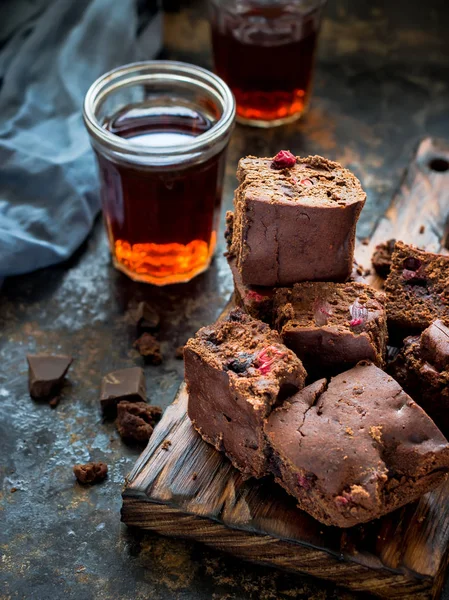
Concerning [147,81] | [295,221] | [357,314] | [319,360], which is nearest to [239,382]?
[319,360]

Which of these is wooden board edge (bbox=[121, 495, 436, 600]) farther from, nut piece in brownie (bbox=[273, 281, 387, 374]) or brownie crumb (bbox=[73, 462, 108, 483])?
nut piece in brownie (bbox=[273, 281, 387, 374])

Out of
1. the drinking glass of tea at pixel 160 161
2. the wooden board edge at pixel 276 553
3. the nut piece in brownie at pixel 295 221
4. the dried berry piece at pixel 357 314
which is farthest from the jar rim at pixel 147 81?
the wooden board edge at pixel 276 553

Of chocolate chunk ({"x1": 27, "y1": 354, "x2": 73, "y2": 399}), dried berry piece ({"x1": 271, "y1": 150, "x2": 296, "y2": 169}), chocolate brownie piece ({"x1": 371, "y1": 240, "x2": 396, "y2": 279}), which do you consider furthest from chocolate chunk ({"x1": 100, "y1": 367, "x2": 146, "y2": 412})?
chocolate brownie piece ({"x1": 371, "y1": 240, "x2": 396, "y2": 279})

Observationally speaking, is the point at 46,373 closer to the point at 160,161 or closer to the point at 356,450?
the point at 160,161

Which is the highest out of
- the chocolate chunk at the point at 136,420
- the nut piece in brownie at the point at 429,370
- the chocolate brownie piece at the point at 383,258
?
the nut piece in brownie at the point at 429,370

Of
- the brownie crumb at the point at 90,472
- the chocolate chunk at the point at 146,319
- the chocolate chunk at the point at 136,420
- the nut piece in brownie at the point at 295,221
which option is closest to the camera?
the nut piece in brownie at the point at 295,221

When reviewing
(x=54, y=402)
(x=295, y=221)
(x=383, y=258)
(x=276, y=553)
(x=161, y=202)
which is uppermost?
(x=295, y=221)

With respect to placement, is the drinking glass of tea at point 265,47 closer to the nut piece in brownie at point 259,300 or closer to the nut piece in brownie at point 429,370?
the nut piece in brownie at point 259,300
